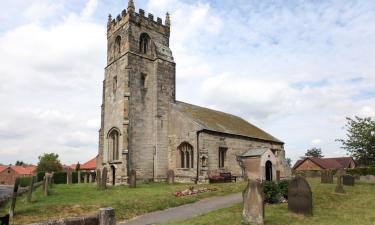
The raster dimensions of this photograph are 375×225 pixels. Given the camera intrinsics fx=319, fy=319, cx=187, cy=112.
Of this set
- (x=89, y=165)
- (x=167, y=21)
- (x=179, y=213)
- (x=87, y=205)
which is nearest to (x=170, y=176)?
(x=87, y=205)

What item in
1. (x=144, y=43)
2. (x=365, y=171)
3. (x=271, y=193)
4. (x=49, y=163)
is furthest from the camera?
(x=49, y=163)

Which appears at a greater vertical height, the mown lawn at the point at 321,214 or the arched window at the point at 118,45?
the arched window at the point at 118,45

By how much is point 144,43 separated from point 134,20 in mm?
2374

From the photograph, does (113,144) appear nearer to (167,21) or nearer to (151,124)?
(151,124)

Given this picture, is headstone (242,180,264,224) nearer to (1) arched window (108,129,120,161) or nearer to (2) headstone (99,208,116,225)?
(2) headstone (99,208,116,225)

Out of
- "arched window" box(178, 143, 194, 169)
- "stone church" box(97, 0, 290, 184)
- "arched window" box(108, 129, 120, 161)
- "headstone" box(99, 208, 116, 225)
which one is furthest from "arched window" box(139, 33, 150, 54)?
"headstone" box(99, 208, 116, 225)

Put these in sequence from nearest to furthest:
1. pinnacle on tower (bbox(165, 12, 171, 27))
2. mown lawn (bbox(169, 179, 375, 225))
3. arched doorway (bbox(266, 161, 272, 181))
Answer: mown lawn (bbox(169, 179, 375, 225)), arched doorway (bbox(266, 161, 272, 181)), pinnacle on tower (bbox(165, 12, 171, 27))

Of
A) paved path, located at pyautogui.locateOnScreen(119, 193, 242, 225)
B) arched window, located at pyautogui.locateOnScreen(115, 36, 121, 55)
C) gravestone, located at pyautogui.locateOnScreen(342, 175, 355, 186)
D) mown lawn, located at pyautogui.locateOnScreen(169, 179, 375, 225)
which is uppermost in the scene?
arched window, located at pyautogui.locateOnScreen(115, 36, 121, 55)

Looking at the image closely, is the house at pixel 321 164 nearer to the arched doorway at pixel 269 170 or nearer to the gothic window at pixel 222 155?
the arched doorway at pixel 269 170

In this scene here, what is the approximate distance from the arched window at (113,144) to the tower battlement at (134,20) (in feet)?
34.2

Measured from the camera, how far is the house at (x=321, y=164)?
59.7 m

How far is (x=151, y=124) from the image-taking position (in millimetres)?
29578

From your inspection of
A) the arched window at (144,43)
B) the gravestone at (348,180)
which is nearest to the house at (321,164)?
the gravestone at (348,180)

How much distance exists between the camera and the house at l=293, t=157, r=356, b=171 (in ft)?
196
